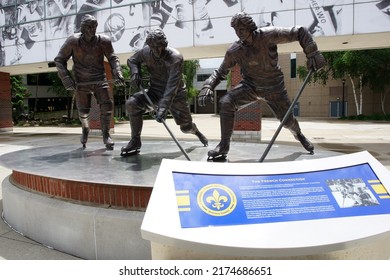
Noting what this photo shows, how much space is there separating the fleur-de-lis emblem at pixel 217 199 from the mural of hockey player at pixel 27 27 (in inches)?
515

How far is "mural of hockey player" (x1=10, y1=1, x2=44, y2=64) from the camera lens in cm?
1324

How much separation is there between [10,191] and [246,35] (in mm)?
3276

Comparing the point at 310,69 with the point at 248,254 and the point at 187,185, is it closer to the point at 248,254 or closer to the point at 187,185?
the point at 187,185

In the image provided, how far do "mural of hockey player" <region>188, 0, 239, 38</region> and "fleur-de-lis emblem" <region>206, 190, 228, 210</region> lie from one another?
9.16 m

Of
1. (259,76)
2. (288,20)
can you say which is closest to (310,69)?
(259,76)

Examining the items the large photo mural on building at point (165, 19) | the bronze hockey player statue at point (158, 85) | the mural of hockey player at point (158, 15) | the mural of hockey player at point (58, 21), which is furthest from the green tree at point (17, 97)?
the bronze hockey player statue at point (158, 85)

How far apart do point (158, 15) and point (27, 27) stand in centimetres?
581

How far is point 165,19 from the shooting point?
1117 centimetres

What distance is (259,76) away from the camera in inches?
160

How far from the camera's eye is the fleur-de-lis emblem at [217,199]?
2076 mm

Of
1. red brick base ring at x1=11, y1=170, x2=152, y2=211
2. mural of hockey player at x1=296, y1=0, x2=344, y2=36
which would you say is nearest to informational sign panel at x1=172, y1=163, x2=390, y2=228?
red brick base ring at x1=11, y1=170, x2=152, y2=211

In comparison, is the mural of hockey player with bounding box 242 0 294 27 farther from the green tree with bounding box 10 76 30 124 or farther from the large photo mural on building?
the green tree with bounding box 10 76 30 124

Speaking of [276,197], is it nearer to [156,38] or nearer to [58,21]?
[156,38]

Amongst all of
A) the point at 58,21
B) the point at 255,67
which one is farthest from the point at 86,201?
the point at 58,21
